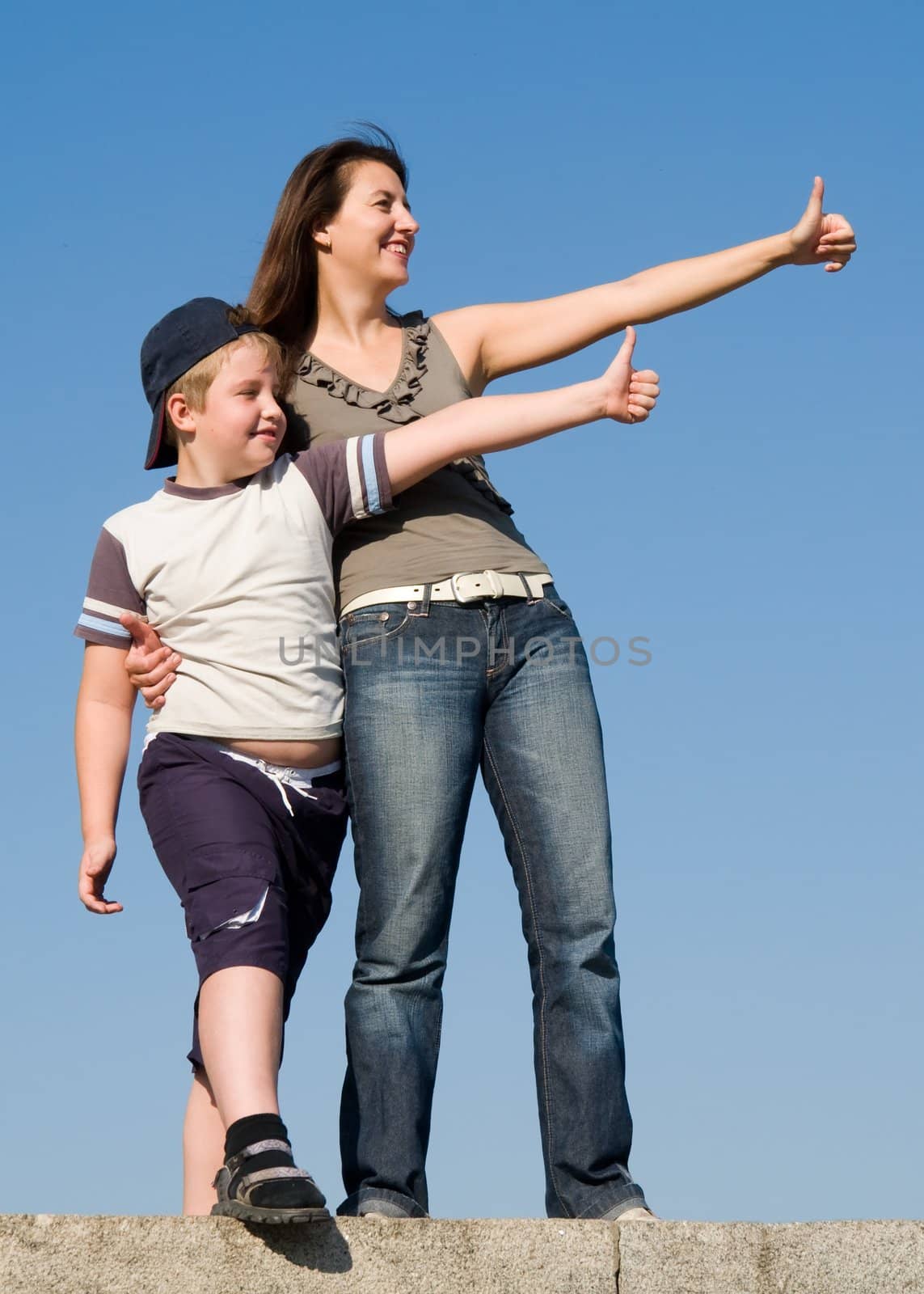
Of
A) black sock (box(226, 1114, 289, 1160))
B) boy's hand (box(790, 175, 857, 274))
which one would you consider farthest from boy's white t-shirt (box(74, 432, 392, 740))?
boy's hand (box(790, 175, 857, 274))

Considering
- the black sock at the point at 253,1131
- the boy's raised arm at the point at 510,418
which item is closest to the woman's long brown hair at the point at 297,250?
the boy's raised arm at the point at 510,418

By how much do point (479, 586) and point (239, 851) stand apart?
88 cm

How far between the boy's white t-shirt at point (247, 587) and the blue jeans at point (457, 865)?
12 cm

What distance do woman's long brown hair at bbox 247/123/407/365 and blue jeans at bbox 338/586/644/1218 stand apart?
94 cm

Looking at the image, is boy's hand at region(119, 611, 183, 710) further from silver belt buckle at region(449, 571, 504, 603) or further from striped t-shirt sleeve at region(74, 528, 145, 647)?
silver belt buckle at region(449, 571, 504, 603)

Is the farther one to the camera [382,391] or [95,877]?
[382,391]

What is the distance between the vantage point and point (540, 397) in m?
3.99

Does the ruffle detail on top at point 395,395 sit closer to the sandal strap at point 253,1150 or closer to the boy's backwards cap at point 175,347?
the boy's backwards cap at point 175,347

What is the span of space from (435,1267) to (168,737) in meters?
1.32

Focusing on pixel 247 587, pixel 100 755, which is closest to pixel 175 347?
pixel 247 587

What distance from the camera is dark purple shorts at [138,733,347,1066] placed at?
3.44m

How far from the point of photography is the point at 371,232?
14.4ft

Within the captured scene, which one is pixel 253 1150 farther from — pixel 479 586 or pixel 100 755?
pixel 479 586

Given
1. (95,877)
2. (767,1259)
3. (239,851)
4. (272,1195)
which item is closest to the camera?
(272,1195)
